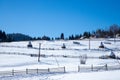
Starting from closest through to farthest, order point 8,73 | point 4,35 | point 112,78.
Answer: point 112,78
point 8,73
point 4,35

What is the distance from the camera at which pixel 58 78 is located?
109 feet

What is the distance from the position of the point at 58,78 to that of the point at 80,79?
3.22 meters

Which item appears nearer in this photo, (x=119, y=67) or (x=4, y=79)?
(x=4, y=79)

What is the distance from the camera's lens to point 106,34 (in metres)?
186

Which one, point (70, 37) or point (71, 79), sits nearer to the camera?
point (71, 79)

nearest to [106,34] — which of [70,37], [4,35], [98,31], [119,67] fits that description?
[98,31]

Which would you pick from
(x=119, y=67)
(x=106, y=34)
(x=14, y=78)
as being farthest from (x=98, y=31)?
→ (x=14, y=78)

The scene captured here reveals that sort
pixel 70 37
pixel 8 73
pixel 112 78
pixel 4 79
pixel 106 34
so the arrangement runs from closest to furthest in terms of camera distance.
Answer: pixel 112 78 → pixel 4 79 → pixel 8 73 → pixel 106 34 → pixel 70 37

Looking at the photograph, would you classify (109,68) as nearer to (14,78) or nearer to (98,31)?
(14,78)

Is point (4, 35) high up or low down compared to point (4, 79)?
up

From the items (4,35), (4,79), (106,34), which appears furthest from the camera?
(106,34)

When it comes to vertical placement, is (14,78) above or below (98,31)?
below

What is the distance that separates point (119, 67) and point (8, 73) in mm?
20610

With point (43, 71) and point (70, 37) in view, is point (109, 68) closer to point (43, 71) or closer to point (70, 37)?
point (43, 71)
